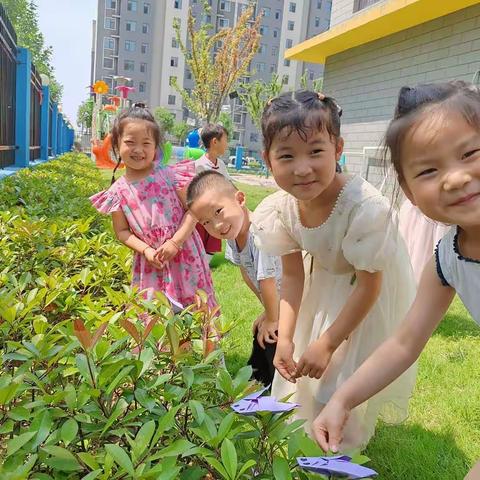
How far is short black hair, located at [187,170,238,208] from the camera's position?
251 centimetres

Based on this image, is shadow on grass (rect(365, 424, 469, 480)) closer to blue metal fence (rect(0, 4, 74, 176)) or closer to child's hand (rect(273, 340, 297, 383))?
child's hand (rect(273, 340, 297, 383))

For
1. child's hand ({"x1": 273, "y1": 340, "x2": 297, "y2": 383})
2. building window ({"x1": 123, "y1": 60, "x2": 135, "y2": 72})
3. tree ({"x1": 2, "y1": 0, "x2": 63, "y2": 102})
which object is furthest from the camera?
building window ({"x1": 123, "y1": 60, "x2": 135, "y2": 72})

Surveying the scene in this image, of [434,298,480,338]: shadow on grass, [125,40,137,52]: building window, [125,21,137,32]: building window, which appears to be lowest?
[434,298,480,338]: shadow on grass

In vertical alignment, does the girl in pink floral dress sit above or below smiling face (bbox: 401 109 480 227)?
below

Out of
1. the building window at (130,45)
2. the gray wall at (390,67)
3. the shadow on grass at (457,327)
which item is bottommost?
the shadow on grass at (457,327)

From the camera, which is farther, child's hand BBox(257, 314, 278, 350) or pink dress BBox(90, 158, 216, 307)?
pink dress BBox(90, 158, 216, 307)

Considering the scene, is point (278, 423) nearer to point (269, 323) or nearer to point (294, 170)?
point (294, 170)

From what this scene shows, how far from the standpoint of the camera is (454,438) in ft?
9.03

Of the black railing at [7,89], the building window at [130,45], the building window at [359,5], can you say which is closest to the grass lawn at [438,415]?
the black railing at [7,89]

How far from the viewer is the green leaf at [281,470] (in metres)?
0.94

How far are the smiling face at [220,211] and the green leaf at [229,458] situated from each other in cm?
155

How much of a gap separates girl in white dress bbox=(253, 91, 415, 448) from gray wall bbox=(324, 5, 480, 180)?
5.64 meters

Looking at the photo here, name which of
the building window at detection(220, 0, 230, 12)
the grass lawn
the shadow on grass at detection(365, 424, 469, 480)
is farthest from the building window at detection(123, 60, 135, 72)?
the shadow on grass at detection(365, 424, 469, 480)

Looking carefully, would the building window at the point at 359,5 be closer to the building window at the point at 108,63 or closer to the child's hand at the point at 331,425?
the child's hand at the point at 331,425
